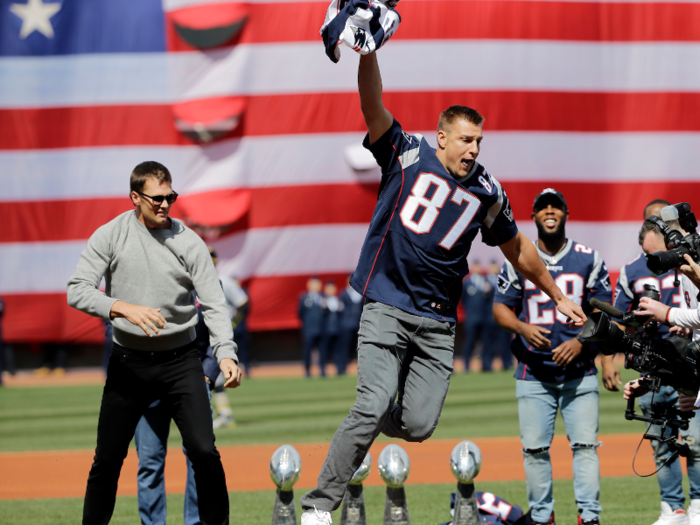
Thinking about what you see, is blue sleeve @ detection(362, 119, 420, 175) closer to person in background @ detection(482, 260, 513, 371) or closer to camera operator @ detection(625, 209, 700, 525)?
camera operator @ detection(625, 209, 700, 525)

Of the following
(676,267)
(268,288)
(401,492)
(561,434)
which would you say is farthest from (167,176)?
(268,288)

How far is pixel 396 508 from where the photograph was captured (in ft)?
16.6

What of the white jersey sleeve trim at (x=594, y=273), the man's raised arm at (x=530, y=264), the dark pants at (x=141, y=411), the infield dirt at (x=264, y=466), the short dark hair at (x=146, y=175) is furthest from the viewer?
the infield dirt at (x=264, y=466)

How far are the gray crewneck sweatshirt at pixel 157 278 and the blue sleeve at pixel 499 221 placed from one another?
1619 millimetres

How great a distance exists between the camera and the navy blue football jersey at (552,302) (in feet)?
19.1

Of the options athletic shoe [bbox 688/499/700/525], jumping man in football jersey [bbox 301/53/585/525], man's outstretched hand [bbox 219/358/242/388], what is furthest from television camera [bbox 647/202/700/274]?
man's outstretched hand [bbox 219/358/242/388]

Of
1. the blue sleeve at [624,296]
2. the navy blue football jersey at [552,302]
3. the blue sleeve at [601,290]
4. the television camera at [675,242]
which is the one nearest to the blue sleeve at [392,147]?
the television camera at [675,242]

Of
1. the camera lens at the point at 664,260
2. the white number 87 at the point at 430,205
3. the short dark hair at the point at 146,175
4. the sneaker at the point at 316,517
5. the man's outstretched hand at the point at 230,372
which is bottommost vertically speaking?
the sneaker at the point at 316,517

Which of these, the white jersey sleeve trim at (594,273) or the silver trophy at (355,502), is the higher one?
the white jersey sleeve trim at (594,273)

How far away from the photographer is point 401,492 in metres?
5.07

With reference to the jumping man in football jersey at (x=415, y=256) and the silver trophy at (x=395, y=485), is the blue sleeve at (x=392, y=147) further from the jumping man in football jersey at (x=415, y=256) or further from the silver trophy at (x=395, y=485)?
the silver trophy at (x=395, y=485)

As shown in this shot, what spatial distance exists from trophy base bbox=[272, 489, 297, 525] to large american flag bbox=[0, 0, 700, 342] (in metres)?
16.4

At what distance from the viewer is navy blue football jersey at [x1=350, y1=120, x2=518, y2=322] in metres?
4.46

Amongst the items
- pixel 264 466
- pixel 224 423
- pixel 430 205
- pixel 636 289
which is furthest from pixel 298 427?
pixel 430 205
